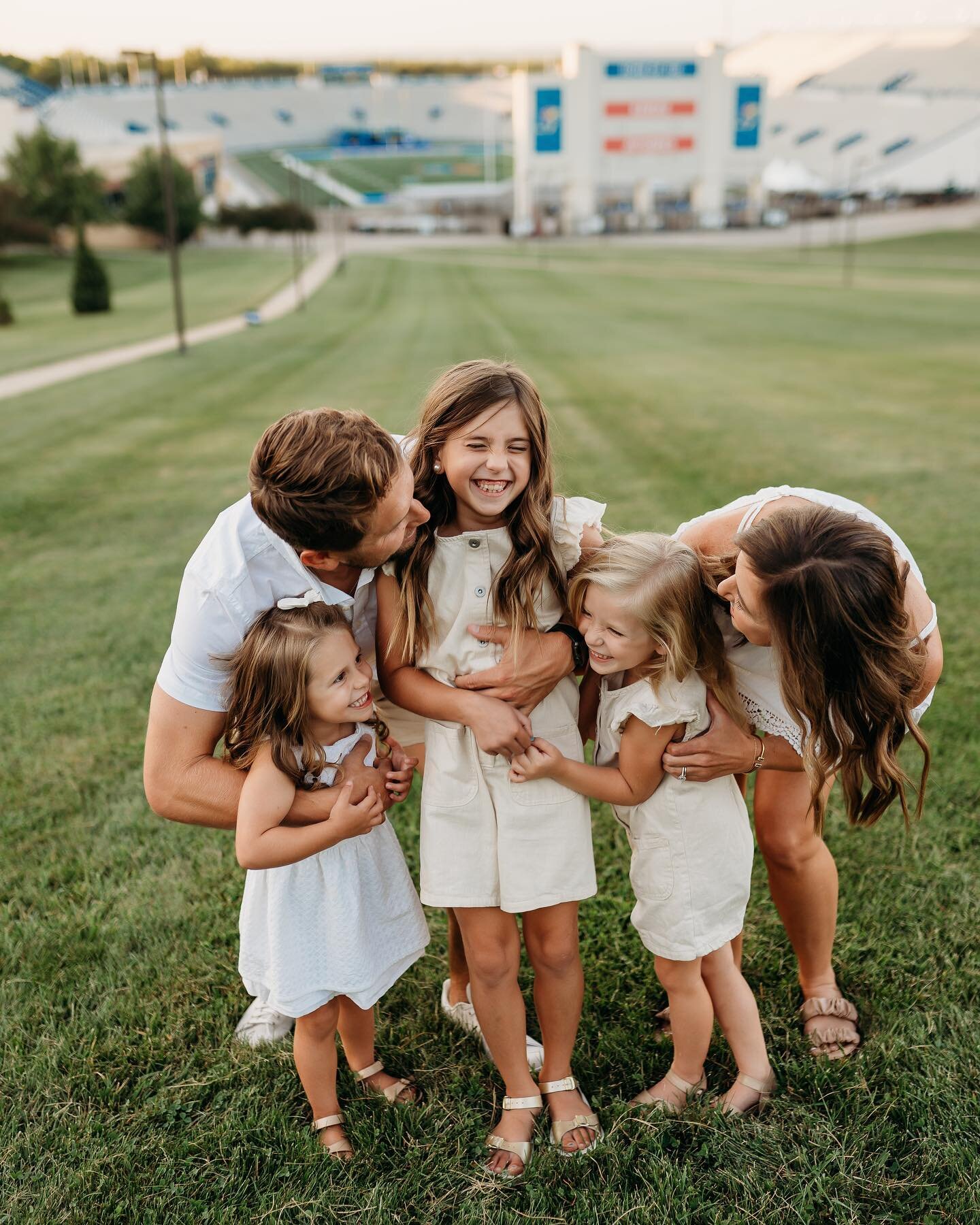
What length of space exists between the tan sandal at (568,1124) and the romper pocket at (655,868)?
467 mm

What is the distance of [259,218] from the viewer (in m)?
65.9

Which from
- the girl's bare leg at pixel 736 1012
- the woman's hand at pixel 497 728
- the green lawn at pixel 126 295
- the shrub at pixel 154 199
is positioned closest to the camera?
the woman's hand at pixel 497 728

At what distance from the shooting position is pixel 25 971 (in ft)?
8.83

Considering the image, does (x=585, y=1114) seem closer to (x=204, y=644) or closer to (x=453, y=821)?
(x=453, y=821)

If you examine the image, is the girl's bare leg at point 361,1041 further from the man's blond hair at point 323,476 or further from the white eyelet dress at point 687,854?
the man's blond hair at point 323,476

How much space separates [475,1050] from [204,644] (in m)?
1.29

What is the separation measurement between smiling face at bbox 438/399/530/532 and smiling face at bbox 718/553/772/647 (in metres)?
0.49

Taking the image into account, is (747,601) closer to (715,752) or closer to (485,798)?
(715,752)

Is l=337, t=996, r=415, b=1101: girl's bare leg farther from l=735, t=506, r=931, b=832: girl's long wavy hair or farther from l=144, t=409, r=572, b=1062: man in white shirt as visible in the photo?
l=735, t=506, r=931, b=832: girl's long wavy hair

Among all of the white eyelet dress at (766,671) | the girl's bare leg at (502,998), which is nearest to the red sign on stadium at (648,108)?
the white eyelet dress at (766,671)

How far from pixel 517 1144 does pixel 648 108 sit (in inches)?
4013

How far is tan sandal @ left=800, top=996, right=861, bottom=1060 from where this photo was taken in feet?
7.75

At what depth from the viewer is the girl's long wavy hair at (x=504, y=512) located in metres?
2.08

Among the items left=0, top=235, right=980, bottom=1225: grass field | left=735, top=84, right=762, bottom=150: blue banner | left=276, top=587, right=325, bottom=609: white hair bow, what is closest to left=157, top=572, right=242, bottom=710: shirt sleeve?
left=276, top=587, right=325, bottom=609: white hair bow
